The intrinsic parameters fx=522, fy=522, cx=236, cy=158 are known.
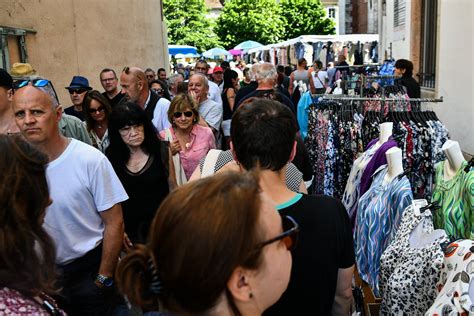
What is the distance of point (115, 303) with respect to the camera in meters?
3.14

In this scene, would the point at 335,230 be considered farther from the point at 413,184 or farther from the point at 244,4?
the point at 244,4

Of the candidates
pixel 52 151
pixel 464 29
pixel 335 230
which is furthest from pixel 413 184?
pixel 464 29

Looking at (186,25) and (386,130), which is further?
(186,25)

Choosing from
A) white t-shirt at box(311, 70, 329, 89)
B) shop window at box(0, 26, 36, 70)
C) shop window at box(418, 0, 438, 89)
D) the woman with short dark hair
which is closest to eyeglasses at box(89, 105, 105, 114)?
shop window at box(0, 26, 36, 70)

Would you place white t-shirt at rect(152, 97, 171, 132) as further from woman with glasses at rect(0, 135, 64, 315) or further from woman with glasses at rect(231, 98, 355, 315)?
woman with glasses at rect(0, 135, 64, 315)

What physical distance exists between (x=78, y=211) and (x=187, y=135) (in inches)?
88.0

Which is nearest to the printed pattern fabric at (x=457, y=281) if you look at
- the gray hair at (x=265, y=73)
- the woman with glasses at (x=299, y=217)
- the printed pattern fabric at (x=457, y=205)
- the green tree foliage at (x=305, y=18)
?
the woman with glasses at (x=299, y=217)

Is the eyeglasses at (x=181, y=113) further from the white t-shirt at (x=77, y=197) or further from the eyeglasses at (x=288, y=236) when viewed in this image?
the eyeglasses at (x=288, y=236)

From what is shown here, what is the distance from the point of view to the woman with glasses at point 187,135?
484 centimetres

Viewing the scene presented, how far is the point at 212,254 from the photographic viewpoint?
121cm

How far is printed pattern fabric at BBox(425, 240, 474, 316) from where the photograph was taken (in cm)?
193

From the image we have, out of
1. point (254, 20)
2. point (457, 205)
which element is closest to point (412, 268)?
point (457, 205)

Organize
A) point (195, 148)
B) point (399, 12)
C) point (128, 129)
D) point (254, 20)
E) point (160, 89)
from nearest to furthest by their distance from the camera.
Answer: point (128, 129), point (195, 148), point (160, 89), point (399, 12), point (254, 20)

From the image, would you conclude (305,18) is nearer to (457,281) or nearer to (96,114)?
(96,114)
